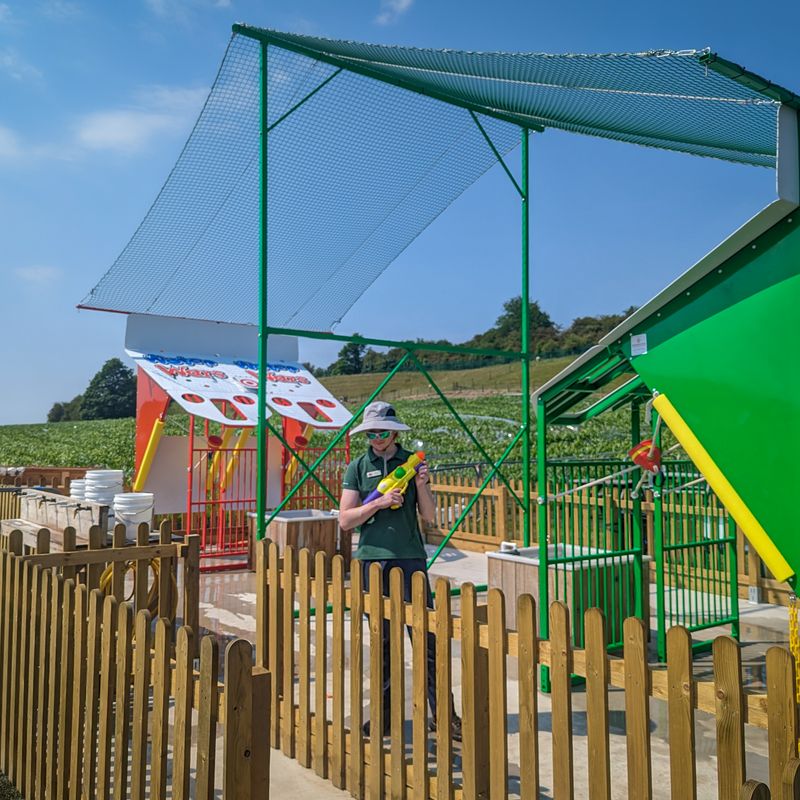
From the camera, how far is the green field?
2700cm

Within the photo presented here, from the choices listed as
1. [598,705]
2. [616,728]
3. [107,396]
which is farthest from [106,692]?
[107,396]

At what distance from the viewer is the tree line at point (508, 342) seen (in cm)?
4172

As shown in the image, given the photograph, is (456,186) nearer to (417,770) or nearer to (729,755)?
(417,770)

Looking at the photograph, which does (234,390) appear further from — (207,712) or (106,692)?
(207,712)

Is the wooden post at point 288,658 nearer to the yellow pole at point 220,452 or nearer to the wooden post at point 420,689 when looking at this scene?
the wooden post at point 420,689

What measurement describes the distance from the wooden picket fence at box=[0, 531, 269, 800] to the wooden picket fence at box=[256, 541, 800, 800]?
724 mm

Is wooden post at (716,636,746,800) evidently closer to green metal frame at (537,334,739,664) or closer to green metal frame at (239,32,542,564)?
green metal frame at (537,334,739,664)

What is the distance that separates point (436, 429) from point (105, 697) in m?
32.6

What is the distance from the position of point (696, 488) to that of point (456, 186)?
412cm

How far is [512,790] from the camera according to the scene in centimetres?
346

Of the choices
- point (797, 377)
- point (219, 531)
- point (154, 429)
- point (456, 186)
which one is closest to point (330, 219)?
point (456, 186)

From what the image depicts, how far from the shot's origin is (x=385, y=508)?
4.08 metres

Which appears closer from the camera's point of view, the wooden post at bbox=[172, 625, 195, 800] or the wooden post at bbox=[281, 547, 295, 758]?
the wooden post at bbox=[172, 625, 195, 800]

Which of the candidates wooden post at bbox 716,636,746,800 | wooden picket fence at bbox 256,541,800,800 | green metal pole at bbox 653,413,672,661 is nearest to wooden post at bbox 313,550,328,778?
wooden picket fence at bbox 256,541,800,800
